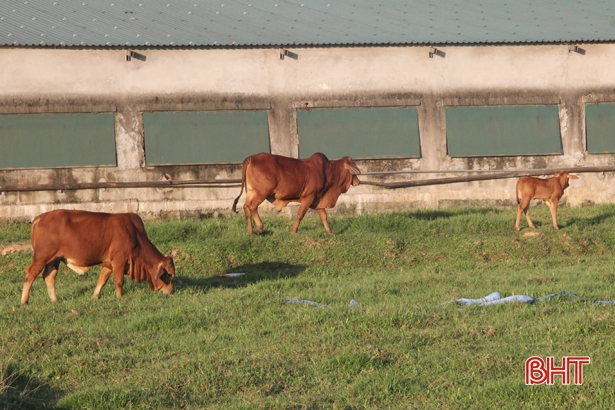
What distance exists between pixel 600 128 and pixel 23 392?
18.4 metres

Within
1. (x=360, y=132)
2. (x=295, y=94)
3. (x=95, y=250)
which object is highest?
(x=295, y=94)

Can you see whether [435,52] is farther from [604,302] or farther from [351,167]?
[604,302]

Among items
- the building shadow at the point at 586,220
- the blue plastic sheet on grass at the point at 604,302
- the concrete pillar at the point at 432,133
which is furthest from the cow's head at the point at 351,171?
the blue plastic sheet on grass at the point at 604,302

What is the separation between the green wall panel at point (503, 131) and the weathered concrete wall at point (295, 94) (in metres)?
0.19

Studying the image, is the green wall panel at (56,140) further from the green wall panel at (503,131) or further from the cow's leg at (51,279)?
the cow's leg at (51,279)

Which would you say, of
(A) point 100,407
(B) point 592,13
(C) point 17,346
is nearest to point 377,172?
(B) point 592,13

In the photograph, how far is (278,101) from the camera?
2191cm

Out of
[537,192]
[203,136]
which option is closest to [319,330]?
[537,192]

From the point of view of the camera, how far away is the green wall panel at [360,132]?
72.4ft

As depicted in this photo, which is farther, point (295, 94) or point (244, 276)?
point (295, 94)

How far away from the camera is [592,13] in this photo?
83.0ft

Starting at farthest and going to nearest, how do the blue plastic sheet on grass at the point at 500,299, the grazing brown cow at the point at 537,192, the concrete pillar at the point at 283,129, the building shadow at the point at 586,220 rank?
the concrete pillar at the point at 283,129 < the building shadow at the point at 586,220 < the grazing brown cow at the point at 537,192 < the blue plastic sheet on grass at the point at 500,299

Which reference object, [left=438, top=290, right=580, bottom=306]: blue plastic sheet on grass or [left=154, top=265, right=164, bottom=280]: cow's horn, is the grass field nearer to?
[left=438, top=290, right=580, bottom=306]: blue plastic sheet on grass

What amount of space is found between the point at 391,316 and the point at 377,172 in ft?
38.0
